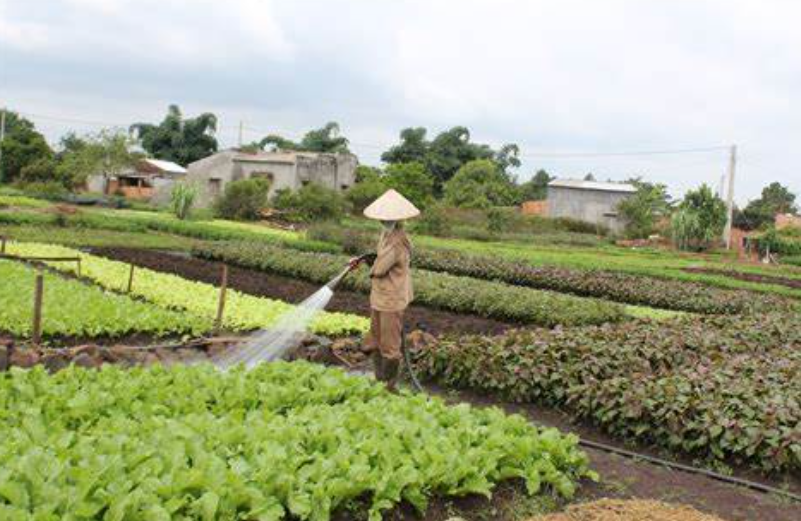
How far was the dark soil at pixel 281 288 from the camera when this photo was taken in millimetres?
14117

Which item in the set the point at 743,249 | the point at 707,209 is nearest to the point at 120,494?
the point at 707,209

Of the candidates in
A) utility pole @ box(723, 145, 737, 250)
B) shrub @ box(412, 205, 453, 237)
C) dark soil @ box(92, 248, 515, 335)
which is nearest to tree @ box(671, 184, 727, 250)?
utility pole @ box(723, 145, 737, 250)

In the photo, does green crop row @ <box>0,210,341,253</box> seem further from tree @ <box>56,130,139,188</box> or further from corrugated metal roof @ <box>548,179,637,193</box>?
corrugated metal roof @ <box>548,179,637,193</box>

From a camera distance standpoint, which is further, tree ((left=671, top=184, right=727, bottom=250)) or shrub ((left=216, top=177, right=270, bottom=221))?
tree ((left=671, top=184, right=727, bottom=250))

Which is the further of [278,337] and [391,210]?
[278,337]

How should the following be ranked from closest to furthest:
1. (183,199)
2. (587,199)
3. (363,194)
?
(183,199) < (363,194) < (587,199)

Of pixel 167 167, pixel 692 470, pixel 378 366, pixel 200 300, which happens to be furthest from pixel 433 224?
pixel 692 470

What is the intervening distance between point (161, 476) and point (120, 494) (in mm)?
437

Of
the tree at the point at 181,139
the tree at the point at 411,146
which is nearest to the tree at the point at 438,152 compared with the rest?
the tree at the point at 411,146

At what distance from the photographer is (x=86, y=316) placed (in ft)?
34.7

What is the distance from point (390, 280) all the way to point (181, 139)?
64.1 meters

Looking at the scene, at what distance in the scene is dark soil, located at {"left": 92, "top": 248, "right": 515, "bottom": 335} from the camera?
1412cm

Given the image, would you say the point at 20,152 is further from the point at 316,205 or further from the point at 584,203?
the point at 584,203

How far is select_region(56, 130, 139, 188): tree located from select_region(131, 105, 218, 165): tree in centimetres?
1257
